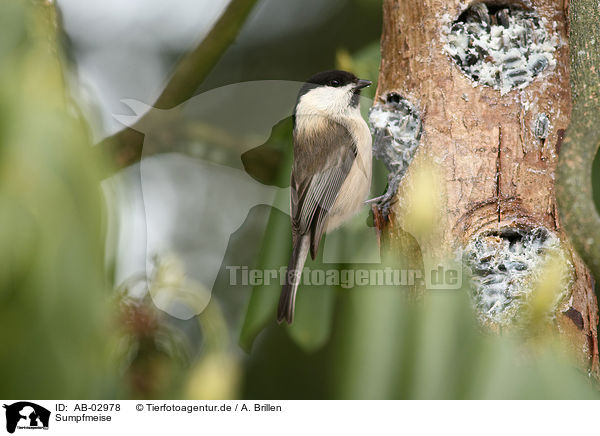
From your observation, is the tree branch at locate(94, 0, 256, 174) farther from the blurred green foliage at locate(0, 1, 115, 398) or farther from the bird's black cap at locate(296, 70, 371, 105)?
the blurred green foliage at locate(0, 1, 115, 398)

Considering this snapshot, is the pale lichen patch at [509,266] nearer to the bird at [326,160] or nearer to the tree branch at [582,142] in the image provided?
the tree branch at [582,142]

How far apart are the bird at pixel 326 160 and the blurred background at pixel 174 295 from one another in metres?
0.03

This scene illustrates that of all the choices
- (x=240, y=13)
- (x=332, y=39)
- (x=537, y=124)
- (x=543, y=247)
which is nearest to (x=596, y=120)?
(x=537, y=124)

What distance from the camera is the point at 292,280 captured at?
1.17m

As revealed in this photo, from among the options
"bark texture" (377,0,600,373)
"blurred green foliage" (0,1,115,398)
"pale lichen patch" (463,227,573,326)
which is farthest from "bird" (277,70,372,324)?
"blurred green foliage" (0,1,115,398)

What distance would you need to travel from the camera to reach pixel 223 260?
150 cm

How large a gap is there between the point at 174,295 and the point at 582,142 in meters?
0.68

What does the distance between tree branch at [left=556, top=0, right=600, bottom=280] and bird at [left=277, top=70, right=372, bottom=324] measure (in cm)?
41

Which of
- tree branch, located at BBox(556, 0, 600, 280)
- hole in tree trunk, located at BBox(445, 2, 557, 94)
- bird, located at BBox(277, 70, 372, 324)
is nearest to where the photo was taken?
tree branch, located at BBox(556, 0, 600, 280)

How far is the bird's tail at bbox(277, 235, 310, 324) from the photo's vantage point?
113cm

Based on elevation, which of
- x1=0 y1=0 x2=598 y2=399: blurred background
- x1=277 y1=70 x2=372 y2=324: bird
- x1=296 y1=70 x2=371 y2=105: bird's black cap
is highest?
x1=296 y1=70 x2=371 y2=105: bird's black cap

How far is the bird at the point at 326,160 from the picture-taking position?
1.31 m

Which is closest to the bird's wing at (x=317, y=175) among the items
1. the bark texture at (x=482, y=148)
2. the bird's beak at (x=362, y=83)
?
the bird's beak at (x=362, y=83)
